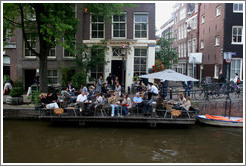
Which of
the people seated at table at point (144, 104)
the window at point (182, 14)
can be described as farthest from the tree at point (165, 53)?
the people seated at table at point (144, 104)

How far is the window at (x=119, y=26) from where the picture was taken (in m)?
18.5

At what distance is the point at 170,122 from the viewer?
1138cm

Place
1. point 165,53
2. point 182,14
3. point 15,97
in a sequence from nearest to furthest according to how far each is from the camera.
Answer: point 15,97 < point 165,53 < point 182,14

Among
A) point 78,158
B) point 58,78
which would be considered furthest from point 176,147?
point 58,78

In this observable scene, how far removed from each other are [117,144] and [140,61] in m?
10.3

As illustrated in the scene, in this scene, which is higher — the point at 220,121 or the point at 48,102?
the point at 48,102

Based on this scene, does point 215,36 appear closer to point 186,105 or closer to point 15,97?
point 186,105

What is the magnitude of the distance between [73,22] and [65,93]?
4.03 meters

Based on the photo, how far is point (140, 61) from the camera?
18.8m

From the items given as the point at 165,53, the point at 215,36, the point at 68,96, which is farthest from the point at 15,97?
the point at 215,36

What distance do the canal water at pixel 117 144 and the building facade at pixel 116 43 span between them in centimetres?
766

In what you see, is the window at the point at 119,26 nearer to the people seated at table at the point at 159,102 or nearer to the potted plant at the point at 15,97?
the people seated at table at the point at 159,102

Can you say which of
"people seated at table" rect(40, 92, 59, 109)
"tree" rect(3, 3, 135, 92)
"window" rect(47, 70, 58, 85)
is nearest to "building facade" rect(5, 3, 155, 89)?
"window" rect(47, 70, 58, 85)

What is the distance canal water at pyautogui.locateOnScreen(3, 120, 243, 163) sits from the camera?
815 centimetres
